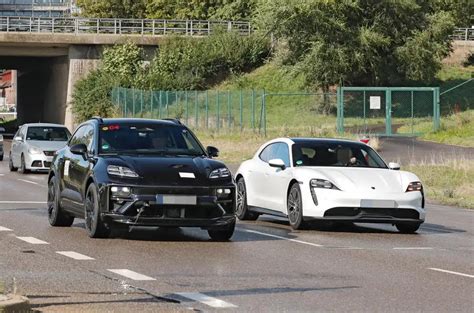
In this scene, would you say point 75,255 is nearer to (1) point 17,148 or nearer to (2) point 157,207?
(2) point 157,207

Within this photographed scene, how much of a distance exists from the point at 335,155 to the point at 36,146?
17823 mm

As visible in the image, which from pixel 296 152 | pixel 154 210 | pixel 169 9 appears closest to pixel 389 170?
pixel 296 152

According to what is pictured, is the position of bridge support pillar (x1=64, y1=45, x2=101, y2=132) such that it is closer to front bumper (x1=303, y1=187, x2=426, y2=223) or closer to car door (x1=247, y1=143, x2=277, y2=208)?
car door (x1=247, y1=143, x2=277, y2=208)

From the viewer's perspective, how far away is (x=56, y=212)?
18.2m

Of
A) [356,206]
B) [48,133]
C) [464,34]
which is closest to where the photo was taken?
[356,206]

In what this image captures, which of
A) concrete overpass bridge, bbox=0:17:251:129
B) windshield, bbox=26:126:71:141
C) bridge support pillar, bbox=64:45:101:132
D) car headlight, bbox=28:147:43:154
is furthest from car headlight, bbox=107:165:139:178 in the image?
bridge support pillar, bbox=64:45:101:132

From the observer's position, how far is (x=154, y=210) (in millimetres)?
16016

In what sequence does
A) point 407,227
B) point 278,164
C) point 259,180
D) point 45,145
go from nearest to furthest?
1. point 407,227
2. point 278,164
3. point 259,180
4. point 45,145

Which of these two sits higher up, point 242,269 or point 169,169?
point 169,169

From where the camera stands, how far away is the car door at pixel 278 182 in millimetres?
19203

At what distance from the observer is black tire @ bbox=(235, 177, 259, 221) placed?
20.6 m

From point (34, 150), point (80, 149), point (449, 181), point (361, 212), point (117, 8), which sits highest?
point (117, 8)

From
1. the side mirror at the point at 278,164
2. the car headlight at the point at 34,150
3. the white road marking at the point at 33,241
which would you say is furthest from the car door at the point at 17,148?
the white road marking at the point at 33,241

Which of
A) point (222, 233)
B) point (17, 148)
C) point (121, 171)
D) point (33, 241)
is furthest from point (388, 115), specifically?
point (33, 241)
